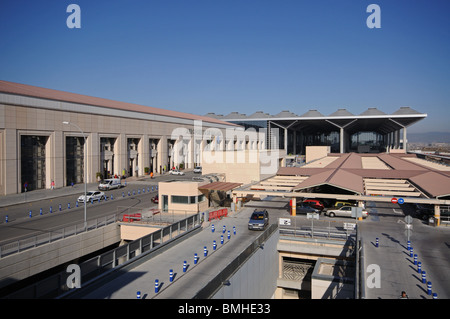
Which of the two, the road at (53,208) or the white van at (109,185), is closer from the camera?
the road at (53,208)

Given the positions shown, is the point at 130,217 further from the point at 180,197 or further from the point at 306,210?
the point at 306,210

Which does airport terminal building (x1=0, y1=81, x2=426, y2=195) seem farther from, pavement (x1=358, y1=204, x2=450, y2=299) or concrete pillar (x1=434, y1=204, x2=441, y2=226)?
concrete pillar (x1=434, y1=204, x2=441, y2=226)

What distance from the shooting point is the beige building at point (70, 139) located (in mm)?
37562

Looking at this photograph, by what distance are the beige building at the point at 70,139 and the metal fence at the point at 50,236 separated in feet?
27.5

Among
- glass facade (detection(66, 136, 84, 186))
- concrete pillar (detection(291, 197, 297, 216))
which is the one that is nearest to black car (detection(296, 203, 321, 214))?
concrete pillar (detection(291, 197, 297, 216))

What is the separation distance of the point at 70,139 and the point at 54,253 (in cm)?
2838

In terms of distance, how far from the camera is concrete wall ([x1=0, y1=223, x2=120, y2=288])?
744 inches

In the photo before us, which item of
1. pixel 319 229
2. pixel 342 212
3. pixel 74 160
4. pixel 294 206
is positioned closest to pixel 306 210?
pixel 294 206

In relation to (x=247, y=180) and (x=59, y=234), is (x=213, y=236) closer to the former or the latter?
(x=59, y=234)

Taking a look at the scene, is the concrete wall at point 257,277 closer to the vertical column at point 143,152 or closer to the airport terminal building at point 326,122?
the vertical column at point 143,152

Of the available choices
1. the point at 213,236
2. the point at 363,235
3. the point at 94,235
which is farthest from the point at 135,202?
the point at 363,235

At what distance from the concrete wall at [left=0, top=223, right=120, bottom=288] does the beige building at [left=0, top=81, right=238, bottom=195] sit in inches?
372

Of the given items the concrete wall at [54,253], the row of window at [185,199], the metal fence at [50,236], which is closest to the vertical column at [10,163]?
the metal fence at [50,236]
